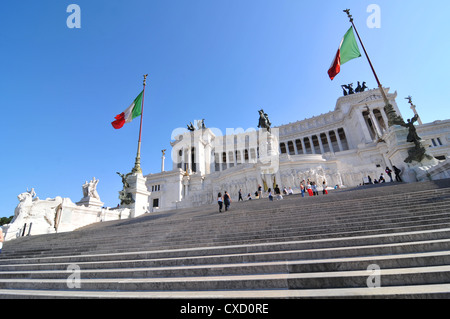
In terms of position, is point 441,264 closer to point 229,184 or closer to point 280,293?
point 280,293

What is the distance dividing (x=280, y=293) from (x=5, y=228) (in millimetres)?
17805

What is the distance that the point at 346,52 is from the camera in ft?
44.8

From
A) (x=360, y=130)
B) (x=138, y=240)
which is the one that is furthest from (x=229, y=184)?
(x=360, y=130)

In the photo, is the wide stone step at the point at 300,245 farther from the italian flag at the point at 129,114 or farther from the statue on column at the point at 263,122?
the statue on column at the point at 263,122

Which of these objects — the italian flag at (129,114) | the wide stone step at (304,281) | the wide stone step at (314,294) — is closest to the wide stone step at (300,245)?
the wide stone step at (304,281)

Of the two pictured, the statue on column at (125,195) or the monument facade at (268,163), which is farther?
the statue on column at (125,195)

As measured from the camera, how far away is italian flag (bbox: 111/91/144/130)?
16797 millimetres

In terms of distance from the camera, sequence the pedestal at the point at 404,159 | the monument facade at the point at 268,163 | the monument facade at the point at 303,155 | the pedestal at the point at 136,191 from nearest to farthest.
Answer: the pedestal at the point at 404,159, the monument facade at the point at 268,163, the pedestal at the point at 136,191, the monument facade at the point at 303,155

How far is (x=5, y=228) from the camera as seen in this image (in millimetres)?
12500

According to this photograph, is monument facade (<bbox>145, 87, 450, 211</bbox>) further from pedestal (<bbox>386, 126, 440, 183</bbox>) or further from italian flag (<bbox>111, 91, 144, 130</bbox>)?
italian flag (<bbox>111, 91, 144, 130</bbox>)

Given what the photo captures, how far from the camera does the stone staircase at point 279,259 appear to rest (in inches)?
114

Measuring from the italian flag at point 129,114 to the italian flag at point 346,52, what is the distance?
15655 mm

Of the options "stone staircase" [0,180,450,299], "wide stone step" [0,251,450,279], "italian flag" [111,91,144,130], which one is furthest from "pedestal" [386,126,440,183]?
"italian flag" [111,91,144,130]

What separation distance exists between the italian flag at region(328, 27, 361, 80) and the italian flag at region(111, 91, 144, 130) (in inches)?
616
